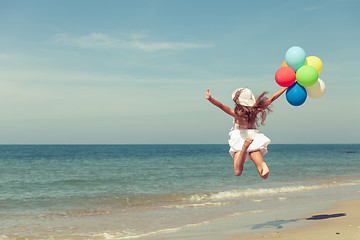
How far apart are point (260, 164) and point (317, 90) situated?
209cm

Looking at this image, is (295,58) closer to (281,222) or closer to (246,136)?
(246,136)

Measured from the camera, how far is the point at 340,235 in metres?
7.53

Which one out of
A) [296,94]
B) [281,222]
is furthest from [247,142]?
[281,222]

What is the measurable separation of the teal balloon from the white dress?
1.70 metres


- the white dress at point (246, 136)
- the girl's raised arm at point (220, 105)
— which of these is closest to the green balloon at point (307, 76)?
the white dress at point (246, 136)

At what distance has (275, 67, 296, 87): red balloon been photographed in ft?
24.7

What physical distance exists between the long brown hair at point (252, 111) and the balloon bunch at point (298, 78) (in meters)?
0.62

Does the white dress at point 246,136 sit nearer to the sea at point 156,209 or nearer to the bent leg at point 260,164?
the bent leg at point 260,164

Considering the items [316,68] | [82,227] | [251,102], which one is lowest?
[82,227]

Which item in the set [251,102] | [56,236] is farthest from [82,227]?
[251,102]

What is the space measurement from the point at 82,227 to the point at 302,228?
18.6 ft

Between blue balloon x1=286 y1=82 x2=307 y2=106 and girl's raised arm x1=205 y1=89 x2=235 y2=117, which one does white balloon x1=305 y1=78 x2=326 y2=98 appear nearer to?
blue balloon x1=286 y1=82 x2=307 y2=106

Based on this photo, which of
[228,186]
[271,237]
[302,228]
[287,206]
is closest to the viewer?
[271,237]

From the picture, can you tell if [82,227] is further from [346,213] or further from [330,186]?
[330,186]
